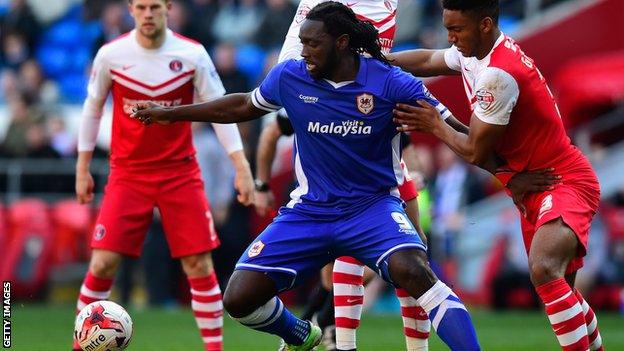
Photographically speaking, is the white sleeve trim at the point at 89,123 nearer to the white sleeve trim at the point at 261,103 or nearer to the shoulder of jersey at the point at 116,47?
the shoulder of jersey at the point at 116,47

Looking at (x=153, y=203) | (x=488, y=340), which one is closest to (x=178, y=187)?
(x=153, y=203)

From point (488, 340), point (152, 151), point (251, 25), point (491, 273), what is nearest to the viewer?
point (152, 151)

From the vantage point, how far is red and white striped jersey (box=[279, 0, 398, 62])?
31.6ft

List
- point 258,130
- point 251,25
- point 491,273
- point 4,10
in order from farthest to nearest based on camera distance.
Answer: point 4,10 < point 251,25 < point 258,130 < point 491,273

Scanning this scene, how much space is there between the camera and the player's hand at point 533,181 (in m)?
8.64

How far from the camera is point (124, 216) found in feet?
33.8

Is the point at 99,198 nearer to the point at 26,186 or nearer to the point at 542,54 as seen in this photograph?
the point at 26,186

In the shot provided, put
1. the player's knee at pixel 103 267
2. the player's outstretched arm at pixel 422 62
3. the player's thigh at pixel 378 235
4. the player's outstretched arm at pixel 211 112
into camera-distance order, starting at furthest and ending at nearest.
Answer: the player's knee at pixel 103 267 < the player's outstretched arm at pixel 422 62 < the player's outstretched arm at pixel 211 112 < the player's thigh at pixel 378 235

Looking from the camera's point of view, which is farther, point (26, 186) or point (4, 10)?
point (4, 10)

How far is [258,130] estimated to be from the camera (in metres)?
19.0

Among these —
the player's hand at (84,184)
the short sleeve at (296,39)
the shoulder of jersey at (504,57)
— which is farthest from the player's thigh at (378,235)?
the player's hand at (84,184)

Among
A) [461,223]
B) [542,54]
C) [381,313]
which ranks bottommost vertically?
[381,313]

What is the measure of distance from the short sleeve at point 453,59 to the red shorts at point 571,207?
1040mm

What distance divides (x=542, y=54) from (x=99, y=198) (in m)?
6.71
